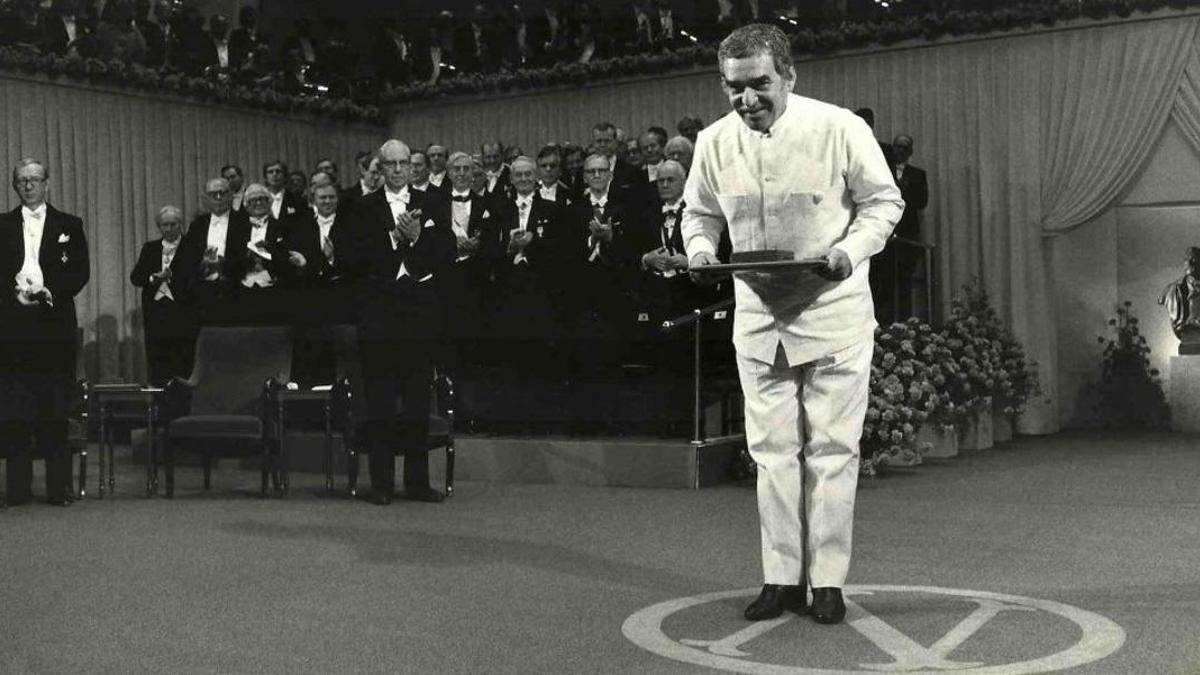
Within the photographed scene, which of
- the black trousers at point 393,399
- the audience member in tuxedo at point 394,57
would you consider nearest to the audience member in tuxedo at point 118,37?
the audience member in tuxedo at point 394,57

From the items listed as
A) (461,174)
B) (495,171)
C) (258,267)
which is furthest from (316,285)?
(495,171)

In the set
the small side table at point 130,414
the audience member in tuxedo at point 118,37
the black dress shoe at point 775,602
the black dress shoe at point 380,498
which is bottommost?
the black dress shoe at point 380,498

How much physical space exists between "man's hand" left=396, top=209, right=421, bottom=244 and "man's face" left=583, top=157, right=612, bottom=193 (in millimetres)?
1680

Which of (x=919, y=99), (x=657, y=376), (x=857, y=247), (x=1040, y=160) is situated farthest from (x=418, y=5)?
(x=857, y=247)

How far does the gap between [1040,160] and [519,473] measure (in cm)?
569

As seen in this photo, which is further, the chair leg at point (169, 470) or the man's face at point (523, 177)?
the man's face at point (523, 177)

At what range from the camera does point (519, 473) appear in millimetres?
8492

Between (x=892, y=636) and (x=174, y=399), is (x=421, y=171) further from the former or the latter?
(x=892, y=636)

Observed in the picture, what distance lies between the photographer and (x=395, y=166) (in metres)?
7.47

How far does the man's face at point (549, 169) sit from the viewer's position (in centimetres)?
994

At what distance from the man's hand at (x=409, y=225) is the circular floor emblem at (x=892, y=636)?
10.9ft

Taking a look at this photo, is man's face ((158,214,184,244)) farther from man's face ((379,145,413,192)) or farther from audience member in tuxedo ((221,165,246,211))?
man's face ((379,145,413,192))

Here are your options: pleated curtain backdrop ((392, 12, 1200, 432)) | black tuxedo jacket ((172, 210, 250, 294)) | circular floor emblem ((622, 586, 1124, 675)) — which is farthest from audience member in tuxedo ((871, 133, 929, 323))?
circular floor emblem ((622, 586, 1124, 675))

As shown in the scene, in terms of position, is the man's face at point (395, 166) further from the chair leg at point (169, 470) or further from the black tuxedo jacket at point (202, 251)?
the black tuxedo jacket at point (202, 251)
